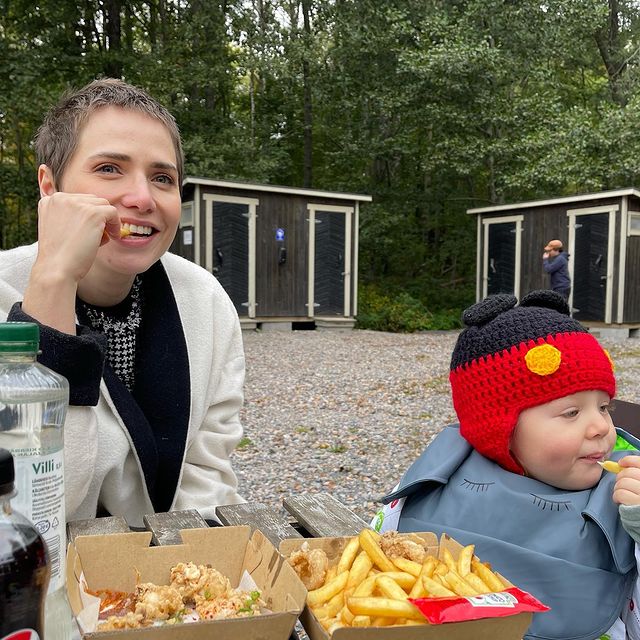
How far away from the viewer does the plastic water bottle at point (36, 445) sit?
41.2 inches

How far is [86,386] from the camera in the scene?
164cm

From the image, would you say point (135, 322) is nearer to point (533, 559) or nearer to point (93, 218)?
point (93, 218)

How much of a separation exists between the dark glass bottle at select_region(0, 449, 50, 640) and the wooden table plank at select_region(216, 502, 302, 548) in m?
0.96

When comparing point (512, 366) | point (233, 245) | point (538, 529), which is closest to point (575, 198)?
point (233, 245)

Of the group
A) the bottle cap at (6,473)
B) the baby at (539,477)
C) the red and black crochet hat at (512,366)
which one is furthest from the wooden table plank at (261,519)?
the bottle cap at (6,473)

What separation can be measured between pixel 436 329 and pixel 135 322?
21.0 m

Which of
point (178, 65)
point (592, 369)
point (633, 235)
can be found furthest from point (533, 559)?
point (178, 65)

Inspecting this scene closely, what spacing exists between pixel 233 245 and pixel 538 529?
16614 mm

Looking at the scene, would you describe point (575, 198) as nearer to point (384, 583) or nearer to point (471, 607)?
point (384, 583)

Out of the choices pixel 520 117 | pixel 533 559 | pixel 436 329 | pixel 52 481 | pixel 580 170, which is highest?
pixel 520 117

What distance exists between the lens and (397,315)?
21.8 metres

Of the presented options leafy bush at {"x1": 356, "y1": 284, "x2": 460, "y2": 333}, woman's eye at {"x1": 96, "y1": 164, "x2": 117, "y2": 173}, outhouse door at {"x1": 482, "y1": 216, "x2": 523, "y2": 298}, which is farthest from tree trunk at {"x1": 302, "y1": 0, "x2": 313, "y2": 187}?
woman's eye at {"x1": 96, "y1": 164, "x2": 117, "y2": 173}

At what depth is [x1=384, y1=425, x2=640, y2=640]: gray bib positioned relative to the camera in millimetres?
1812

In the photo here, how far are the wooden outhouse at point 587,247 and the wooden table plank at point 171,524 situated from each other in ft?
59.9
